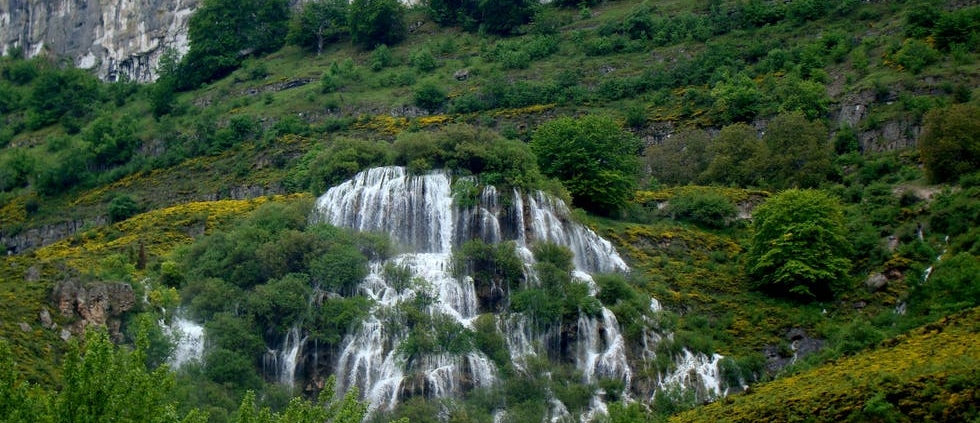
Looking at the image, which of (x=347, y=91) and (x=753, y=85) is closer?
(x=753, y=85)

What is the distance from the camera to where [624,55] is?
114 meters

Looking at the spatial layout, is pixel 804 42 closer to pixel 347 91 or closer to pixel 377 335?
pixel 347 91

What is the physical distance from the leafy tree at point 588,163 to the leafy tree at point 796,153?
367 inches

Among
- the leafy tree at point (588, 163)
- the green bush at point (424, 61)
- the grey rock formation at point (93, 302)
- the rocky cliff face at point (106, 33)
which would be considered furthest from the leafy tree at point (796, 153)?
the rocky cliff face at point (106, 33)

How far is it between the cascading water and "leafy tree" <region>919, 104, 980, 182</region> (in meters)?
17.8

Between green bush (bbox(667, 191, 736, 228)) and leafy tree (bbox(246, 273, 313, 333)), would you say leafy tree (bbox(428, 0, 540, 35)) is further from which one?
leafy tree (bbox(246, 273, 313, 333))

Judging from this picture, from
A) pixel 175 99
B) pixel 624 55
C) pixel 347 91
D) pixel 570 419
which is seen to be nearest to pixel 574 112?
pixel 624 55

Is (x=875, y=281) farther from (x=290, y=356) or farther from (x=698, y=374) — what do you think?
(x=290, y=356)

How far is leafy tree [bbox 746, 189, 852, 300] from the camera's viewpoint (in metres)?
73.9

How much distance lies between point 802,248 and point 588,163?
14.5m

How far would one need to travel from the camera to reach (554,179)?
266ft

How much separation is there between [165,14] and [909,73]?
Result: 7168cm

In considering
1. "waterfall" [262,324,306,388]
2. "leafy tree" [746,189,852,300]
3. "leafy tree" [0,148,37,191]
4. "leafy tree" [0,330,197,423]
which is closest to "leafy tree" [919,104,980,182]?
"leafy tree" [746,189,852,300]

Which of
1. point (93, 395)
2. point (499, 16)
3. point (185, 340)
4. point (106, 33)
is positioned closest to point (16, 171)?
point (106, 33)
